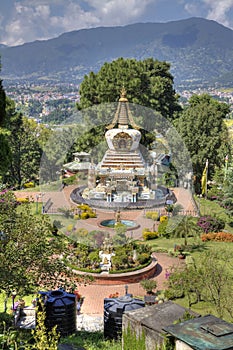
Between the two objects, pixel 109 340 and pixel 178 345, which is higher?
pixel 178 345

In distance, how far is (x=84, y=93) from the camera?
34.8 m

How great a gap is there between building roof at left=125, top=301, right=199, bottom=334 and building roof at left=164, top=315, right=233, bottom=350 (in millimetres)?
761

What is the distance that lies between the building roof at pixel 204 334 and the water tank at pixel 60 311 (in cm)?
451

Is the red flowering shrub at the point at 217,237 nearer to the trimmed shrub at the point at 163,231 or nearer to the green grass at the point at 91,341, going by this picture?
the trimmed shrub at the point at 163,231

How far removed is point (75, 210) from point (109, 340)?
14.7m

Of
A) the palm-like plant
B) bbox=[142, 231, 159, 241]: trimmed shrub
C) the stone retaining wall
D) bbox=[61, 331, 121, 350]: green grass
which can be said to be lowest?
the stone retaining wall

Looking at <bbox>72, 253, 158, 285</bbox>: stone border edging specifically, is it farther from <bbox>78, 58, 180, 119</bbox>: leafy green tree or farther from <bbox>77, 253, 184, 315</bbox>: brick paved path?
<bbox>78, 58, 180, 119</bbox>: leafy green tree

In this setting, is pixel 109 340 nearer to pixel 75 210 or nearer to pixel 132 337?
pixel 132 337

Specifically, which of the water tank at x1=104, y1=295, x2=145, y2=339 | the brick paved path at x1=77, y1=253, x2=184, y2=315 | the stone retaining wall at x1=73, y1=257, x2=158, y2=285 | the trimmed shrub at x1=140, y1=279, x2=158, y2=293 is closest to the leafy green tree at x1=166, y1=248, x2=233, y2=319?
the trimmed shrub at x1=140, y1=279, x2=158, y2=293

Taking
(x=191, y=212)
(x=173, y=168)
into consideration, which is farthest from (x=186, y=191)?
(x=191, y=212)

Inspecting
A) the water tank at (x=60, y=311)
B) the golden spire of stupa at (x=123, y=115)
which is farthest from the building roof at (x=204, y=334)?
the golden spire of stupa at (x=123, y=115)

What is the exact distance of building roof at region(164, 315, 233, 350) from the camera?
6129 mm

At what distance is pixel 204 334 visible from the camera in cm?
639

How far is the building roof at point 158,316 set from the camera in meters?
7.55
